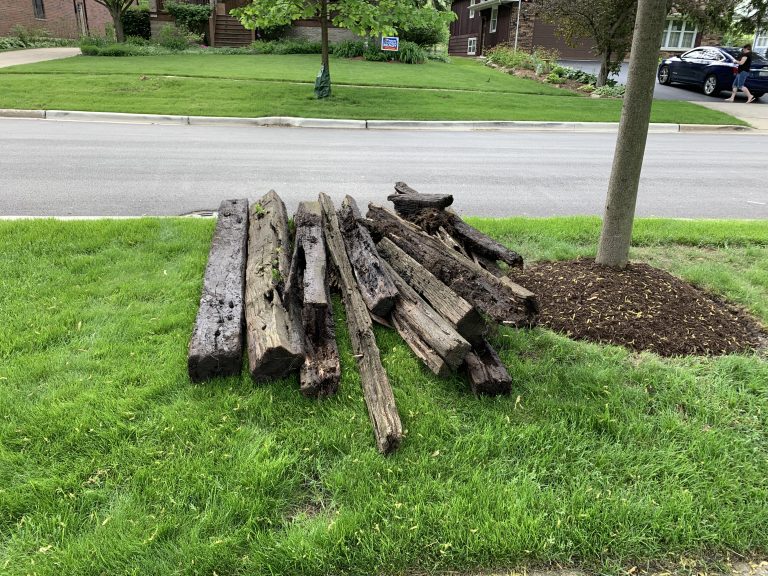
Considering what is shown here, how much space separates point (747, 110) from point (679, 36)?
18365 mm

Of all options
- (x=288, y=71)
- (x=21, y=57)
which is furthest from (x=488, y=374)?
(x=21, y=57)

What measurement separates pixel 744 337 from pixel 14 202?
7.60 m

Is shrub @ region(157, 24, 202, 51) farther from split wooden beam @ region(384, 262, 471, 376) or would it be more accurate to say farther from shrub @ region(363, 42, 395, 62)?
split wooden beam @ region(384, 262, 471, 376)

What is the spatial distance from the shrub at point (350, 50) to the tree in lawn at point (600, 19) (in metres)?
10.1

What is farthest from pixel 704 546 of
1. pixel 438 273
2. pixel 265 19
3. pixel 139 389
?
pixel 265 19

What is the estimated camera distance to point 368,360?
3283mm

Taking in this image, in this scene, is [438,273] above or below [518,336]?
above

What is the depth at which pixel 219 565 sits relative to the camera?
2.14 m

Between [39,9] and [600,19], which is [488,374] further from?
[39,9]

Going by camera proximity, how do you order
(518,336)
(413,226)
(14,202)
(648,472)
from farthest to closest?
(14,202) → (413,226) → (518,336) → (648,472)

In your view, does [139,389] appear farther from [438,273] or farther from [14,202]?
[14,202]

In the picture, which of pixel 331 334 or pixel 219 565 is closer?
pixel 219 565

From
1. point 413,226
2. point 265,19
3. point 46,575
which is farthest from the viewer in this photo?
point 265,19

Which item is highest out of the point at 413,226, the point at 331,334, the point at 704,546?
the point at 413,226
